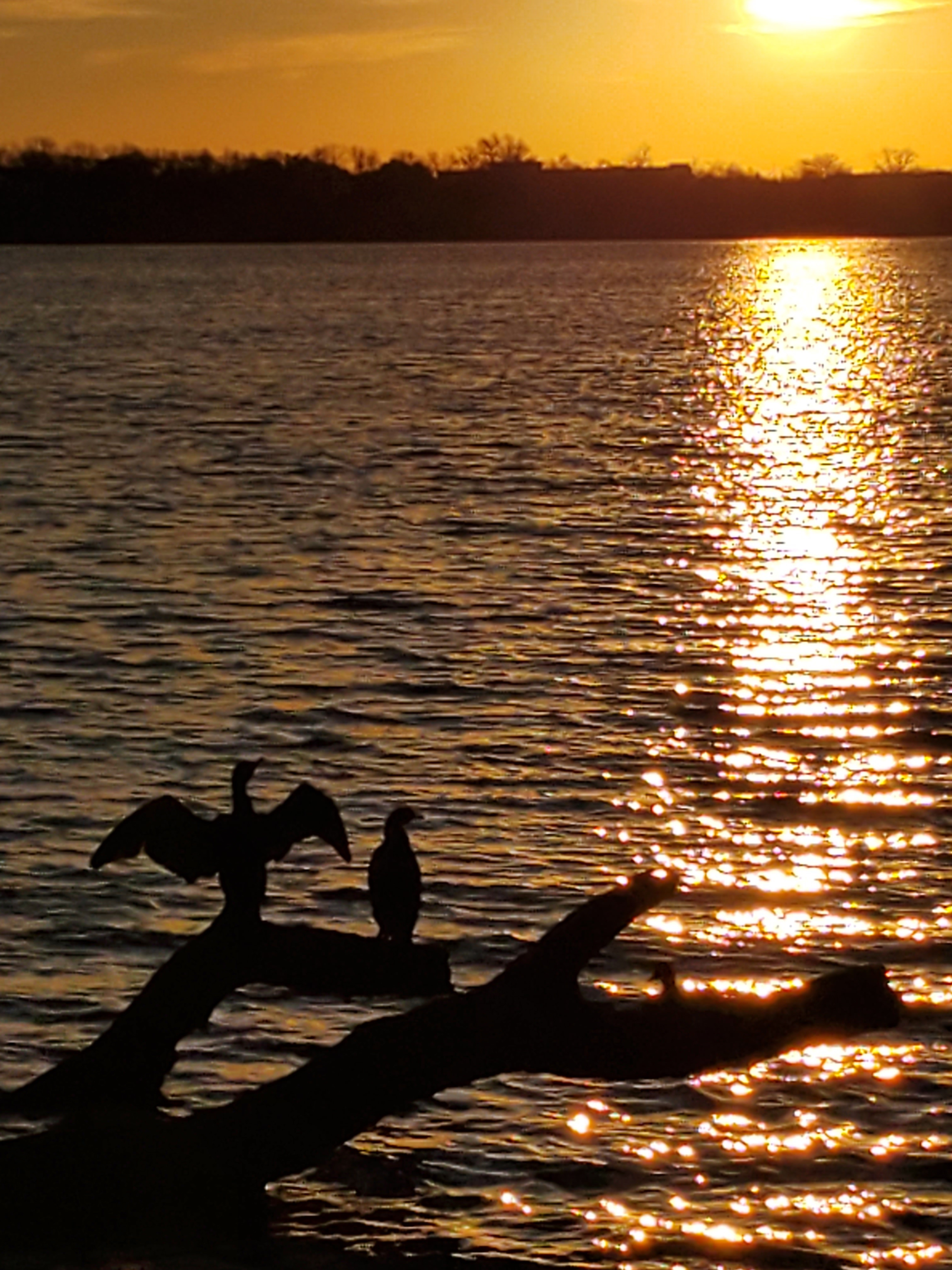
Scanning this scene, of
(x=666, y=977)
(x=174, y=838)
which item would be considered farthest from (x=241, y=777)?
(x=666, y=977)

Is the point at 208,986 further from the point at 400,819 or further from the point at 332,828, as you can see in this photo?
the point at 400,819

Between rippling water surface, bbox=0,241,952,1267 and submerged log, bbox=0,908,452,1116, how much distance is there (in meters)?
1.38

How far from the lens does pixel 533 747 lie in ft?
70.7

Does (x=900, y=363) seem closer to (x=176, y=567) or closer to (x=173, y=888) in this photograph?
(x=176, y=567)

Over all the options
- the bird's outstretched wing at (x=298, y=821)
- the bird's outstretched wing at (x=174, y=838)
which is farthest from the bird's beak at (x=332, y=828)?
the bird's outstretched wing at (x=174, y=838)

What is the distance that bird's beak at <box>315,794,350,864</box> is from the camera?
10148mm

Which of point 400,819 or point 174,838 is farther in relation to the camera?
point 400,819

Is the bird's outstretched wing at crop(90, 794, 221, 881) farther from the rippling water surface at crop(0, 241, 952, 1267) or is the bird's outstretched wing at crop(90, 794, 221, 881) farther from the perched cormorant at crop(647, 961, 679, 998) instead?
the rippling water surface at crop(0, 241, 952, 1267)

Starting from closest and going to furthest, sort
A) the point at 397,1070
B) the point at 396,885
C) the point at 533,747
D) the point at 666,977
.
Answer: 1. the point at 666,977
2. the point at 397,1070
3. the point at 396,885
4. the point at 533,747

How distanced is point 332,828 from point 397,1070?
1.04m

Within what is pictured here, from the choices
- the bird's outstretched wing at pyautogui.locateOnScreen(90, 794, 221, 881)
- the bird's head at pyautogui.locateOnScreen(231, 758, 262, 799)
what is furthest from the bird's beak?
the bird's outstretched wing at pyautogui.locateOnScreen(90, 794, 221, 881)

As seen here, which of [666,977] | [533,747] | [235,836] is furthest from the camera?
[533,747]

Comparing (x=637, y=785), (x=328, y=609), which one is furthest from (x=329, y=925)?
(x=328, y=609)

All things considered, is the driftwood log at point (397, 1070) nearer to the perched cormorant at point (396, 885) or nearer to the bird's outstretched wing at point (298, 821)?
the perched cormorant at point (396, 885)
